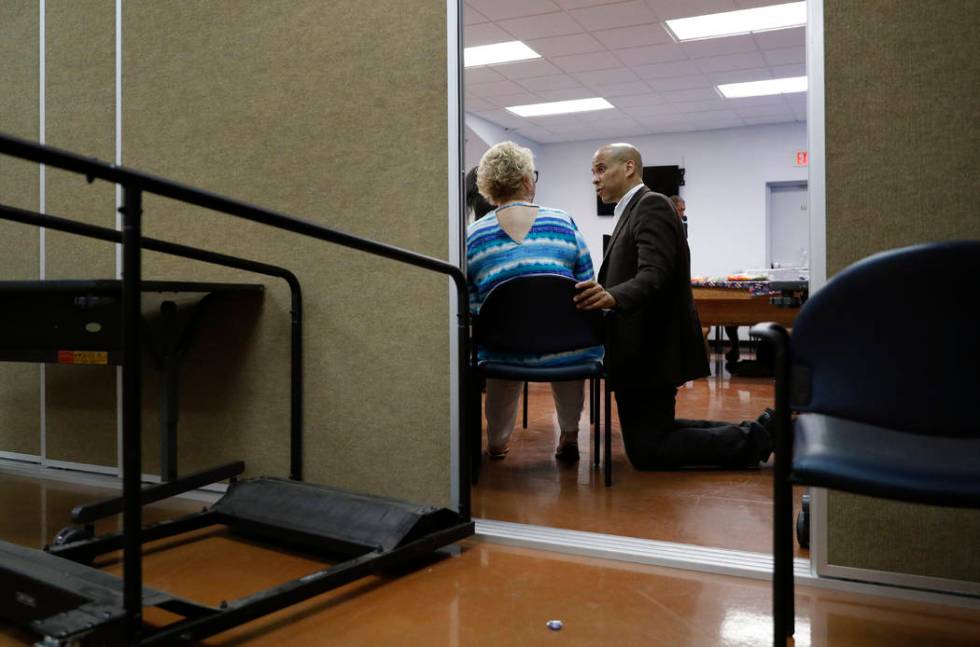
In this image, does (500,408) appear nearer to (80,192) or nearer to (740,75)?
(80,192)

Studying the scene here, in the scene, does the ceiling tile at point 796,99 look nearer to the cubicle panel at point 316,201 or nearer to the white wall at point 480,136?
the white wall at point 480,136

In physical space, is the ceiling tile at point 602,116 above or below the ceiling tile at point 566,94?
above

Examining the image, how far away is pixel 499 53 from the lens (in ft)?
21.2

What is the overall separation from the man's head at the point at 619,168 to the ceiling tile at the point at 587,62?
3962 mm

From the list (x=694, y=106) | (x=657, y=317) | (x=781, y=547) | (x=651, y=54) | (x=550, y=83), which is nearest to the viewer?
(x=781, y=547)

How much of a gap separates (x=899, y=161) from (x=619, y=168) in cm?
133

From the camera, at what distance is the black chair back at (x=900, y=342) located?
→ 0.94 m

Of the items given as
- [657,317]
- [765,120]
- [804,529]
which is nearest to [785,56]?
[765,120]

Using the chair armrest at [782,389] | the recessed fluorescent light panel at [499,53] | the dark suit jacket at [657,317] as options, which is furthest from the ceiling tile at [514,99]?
the chair armrest at [782,389]

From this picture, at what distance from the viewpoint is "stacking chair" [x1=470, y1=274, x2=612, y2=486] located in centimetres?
231

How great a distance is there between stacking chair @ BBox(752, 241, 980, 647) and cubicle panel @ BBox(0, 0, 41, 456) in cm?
272

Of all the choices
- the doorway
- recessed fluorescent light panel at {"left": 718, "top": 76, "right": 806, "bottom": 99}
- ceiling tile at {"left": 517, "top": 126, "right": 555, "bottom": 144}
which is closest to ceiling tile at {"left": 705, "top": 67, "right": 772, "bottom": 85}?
recessed fluorescent light panel at {"left": 718, "top": 76, "right": 806, "bottom": 99}

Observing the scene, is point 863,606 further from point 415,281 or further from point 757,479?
point 415,281

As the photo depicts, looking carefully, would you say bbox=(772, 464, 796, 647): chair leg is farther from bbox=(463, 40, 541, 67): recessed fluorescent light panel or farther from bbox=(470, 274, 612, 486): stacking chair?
bbox=(463, 40, 541, 67): recessed fluorescent light panel
